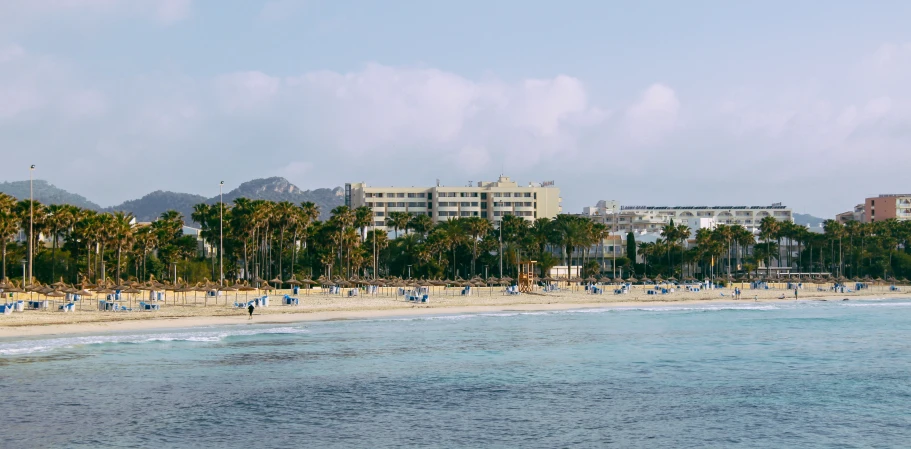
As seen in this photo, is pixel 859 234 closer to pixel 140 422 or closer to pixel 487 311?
pixel 487 311

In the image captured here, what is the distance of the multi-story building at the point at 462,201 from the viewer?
505ft

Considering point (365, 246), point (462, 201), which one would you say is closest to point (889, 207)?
point (462, 201)

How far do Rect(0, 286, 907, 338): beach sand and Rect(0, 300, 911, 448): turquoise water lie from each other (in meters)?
3.61

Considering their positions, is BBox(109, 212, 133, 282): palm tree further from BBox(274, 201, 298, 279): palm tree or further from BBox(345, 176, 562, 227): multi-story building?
BBox(345, 176, 562, 227): multi-story building

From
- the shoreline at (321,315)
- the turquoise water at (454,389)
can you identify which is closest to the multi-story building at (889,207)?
the shoreline at (321,315)

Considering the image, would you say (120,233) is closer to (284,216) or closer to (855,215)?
(284,216)

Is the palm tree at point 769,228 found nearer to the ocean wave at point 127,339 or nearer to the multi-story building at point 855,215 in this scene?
the multi-story building at point 855,215

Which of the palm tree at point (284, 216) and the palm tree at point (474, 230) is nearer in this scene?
the palm tree at point (284, 216)

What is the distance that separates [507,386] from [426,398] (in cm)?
376

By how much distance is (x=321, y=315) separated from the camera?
60125mm

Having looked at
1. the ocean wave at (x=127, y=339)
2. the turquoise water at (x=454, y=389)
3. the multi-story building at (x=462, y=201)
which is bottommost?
the turquoise water at (x=454, y=389)

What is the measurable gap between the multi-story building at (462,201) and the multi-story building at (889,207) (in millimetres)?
70896

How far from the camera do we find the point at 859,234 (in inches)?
5113

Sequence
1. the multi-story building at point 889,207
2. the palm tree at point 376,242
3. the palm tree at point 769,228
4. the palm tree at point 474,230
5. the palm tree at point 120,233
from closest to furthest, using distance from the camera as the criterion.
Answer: the palm tree at point 120,233
the palm tree at point 376,242
the palm tree at point 474,230
the palm tree at point 769,228
the multi-story building at point 889,207
